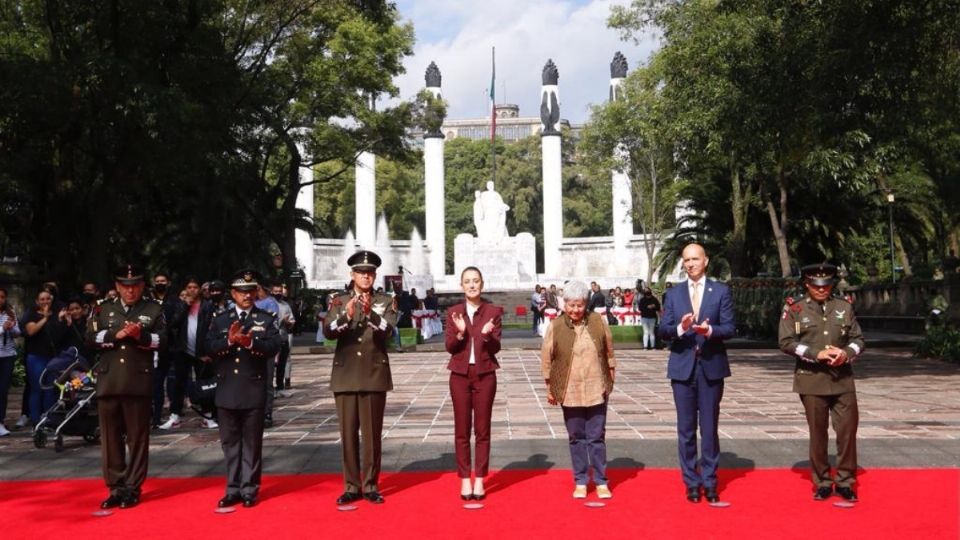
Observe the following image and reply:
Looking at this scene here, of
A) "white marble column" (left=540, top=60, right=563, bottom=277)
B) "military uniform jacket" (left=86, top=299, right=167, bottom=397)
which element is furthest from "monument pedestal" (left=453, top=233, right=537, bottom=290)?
"military uniform jacket" (left=86, top=299, right=167, bottom=397)

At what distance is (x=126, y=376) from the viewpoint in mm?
7633

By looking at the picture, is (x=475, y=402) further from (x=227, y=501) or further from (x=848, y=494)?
(x=848, y=494)

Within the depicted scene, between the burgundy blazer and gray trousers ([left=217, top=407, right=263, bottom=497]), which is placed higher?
the burgundy blazer

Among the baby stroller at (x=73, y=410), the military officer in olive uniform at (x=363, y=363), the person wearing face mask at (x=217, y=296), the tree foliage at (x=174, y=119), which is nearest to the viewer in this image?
the military officer in olive uniform at (x=363, y=363)

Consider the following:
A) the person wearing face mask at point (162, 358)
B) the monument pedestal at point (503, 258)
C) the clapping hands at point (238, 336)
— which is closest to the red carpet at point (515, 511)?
the clapping hands at point (238, 336)

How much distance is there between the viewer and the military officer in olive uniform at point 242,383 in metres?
7.27

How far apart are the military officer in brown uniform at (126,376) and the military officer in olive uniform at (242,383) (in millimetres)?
584

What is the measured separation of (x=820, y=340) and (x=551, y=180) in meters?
54.8

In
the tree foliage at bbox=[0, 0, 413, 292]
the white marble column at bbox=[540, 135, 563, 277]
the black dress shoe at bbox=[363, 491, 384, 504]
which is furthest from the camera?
the white marble column at bbox=[540, 135, 563, 277]

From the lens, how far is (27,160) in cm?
2242

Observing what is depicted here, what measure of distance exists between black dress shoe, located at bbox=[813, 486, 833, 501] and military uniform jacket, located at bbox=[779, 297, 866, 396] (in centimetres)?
65

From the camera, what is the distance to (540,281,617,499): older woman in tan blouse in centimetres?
730

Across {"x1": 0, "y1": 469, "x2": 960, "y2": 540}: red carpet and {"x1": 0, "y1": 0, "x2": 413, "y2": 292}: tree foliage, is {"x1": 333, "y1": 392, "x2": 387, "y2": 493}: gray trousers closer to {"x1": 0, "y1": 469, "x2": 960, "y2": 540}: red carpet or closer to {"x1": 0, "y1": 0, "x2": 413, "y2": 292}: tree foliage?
{"x1": 0, "y1": 469, "x2": 960, "y2": 540}: red carpet

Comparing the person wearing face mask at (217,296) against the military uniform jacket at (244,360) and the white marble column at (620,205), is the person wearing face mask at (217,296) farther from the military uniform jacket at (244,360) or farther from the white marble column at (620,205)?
the white marble column at (620,205)
